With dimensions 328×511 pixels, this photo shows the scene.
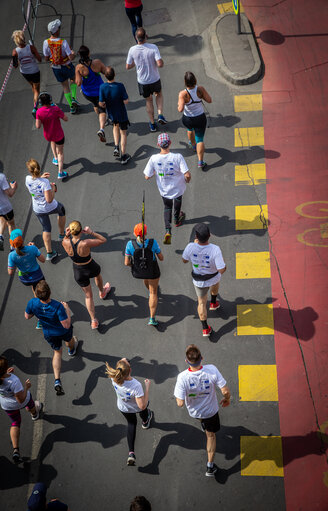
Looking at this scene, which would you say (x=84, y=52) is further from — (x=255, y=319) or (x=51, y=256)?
(x=255, y=319)

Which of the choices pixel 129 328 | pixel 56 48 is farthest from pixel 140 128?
pixel 129 328

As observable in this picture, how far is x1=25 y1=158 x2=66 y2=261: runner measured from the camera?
10578 millimetres

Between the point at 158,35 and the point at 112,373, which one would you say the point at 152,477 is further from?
the point at 158,35

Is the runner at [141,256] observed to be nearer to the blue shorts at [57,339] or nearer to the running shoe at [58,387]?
the blue shorts at [57,339]

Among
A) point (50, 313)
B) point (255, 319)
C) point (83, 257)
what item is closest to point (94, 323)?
point (83, 257)

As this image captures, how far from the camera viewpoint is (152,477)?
851 centimetres

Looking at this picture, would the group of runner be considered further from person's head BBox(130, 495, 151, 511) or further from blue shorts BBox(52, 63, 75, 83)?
person's head BBox(130, 495, 151, 511)

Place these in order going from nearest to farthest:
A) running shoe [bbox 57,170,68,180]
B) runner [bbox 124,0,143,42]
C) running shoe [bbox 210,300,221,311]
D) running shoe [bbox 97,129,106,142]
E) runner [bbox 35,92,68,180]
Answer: running shoe [bbox 210,300,221,311] < runner [bbox 35,92,68,180] < running shoe [bbox 97,129,106,142] < running shoe [bbox 57,170,68,180] < runner [bbox 124,0,143,42]

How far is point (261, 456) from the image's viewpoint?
331 inches

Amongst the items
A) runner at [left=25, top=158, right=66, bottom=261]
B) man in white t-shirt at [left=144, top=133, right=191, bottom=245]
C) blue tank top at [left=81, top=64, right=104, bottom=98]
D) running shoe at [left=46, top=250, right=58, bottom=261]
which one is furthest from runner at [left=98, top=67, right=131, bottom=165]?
running shoe at [left=46, top=250, right=58, bottom=261]

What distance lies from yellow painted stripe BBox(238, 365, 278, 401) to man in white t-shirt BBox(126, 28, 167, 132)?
21.9ft

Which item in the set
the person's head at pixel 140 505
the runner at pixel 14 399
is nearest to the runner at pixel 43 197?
the runner at pixel 14 399

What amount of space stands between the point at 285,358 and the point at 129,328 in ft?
9.12

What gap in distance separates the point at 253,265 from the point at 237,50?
6.83 m
